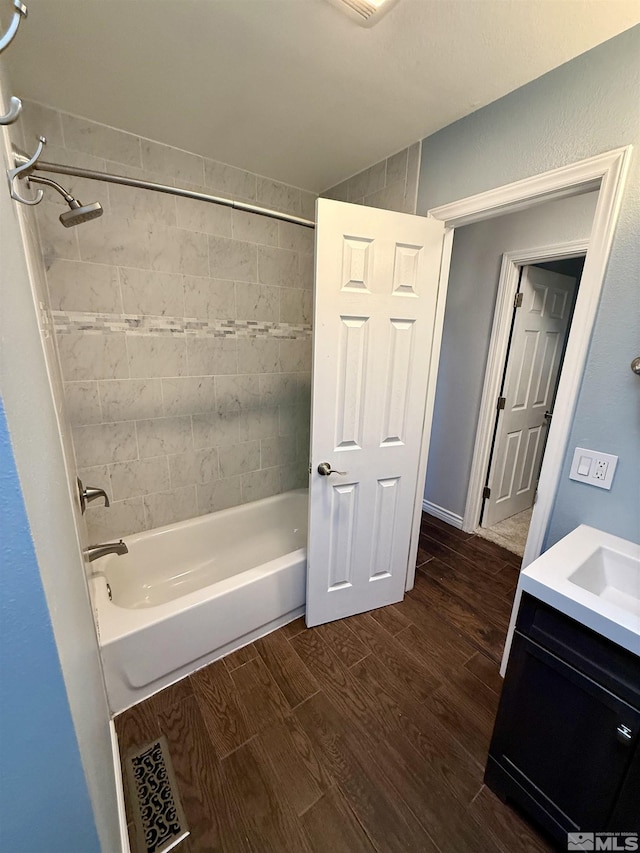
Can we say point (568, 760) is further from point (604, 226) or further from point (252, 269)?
point (252, 269)

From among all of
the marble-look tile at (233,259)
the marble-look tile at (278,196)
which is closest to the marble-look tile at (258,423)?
the marble-look tile at (233,259)

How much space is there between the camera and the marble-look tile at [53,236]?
1491 mm

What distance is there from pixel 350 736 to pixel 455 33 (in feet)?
8.11

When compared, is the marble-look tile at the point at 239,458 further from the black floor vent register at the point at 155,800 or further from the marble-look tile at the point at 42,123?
the marble-look tile at the point at 42,123

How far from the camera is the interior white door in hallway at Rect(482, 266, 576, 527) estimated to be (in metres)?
2.46

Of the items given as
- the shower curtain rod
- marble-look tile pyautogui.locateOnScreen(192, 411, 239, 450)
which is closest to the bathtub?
marble-look tile pyautogui.locateOnScreen(192, 411, 239, 450)

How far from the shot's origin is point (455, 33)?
1.07 metres

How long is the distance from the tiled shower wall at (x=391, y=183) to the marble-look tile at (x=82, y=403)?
182 centimetres

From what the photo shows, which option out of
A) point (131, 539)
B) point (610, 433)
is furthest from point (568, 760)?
point (131, 539)

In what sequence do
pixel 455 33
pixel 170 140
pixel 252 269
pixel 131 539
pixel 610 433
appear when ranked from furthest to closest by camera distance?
pixel 252 269, pixel 131 539, pixel 170 140, pixel 610 433, pixel 455 33

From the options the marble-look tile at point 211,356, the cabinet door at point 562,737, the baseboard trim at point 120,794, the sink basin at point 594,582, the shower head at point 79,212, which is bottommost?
the baseboard trim at point 120,794

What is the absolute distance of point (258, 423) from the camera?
7.68 ft

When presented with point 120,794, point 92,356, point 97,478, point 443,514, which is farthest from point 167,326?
point 443,514

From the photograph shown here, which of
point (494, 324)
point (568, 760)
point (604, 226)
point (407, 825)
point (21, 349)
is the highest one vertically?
point (604, 226)
